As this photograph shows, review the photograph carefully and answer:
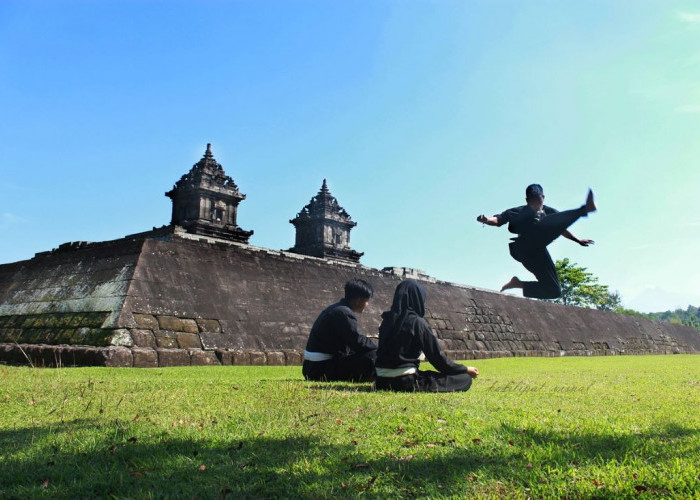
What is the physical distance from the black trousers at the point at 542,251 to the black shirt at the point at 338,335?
1933 millimetres

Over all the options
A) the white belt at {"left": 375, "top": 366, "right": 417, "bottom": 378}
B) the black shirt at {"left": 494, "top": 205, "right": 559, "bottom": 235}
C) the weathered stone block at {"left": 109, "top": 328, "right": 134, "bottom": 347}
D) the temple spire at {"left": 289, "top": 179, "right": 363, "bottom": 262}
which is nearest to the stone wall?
the weathered stone block at {"left": 109, "top": 328, "right": 134, "bottom": 347}

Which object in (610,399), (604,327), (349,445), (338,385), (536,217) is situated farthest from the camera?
(604,327)

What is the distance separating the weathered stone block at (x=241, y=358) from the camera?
30.8ft

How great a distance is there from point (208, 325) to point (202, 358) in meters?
0.83

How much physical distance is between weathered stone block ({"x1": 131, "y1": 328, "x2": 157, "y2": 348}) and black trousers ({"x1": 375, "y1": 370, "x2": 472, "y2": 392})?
4415 millimetres

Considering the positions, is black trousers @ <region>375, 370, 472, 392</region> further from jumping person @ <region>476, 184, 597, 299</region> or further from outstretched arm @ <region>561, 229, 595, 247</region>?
outstretched arm @ <region>561, 229, 595, 247</region>

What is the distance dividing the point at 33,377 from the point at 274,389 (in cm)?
291

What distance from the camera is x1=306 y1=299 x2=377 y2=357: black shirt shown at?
6.51 meters

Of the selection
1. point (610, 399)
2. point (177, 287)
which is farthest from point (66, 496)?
point (177, 287)

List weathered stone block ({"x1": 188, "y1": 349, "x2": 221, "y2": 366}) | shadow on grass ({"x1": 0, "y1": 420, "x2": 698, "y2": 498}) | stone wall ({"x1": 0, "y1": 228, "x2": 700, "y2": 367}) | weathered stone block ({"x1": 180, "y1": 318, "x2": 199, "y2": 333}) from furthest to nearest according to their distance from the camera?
weathered stone block ({"x1": 180, "y1": 318, "x2": 199, "y2": 333}) < weathered stone block ({"x1": 188, "y1": 349, "x2": 221, "y2": 366}) < stone wall ({"x1": 0, "y1": 228, "x2": 700, "y2": 367}) < shadow on grass ({"x1": 0, "y1": 420, "x2": 698, "y2": 498})

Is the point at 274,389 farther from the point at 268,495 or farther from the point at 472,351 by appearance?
the point at 472,351

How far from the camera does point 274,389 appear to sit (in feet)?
18.0

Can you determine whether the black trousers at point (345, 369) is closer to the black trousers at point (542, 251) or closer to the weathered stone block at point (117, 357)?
the black trousers at point (542, 251)

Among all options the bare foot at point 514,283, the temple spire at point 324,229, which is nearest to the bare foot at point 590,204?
the bare foot at point 514,283
